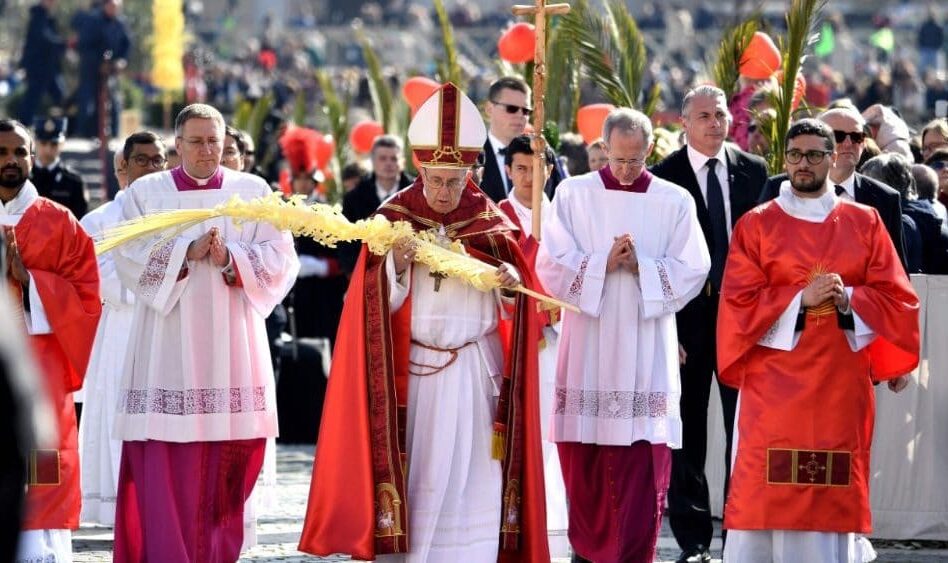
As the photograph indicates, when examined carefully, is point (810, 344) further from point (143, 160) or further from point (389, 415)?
point (143, 160)

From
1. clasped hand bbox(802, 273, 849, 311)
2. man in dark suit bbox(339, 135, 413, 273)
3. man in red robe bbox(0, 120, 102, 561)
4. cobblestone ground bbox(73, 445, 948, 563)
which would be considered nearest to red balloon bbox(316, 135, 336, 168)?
man in dark suit bbox(339, 135, 413, 273)

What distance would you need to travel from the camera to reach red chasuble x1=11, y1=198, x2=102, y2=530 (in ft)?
27.8

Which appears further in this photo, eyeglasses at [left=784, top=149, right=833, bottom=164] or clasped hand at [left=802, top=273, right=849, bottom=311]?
eyeglasses at [left=784, top=149, right=833, bottom=164]

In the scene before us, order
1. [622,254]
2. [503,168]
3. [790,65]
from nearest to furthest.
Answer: [622,254]
[503,168]
[790,65]

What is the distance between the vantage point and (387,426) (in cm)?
847

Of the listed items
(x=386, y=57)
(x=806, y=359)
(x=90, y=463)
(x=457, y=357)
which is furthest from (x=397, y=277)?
(x=386, y=57)

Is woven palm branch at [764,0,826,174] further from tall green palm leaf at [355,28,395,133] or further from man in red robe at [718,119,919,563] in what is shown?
tall green palm leaf at [355,28,395,133]

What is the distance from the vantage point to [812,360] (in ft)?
28.1

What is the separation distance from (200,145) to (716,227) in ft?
8.37

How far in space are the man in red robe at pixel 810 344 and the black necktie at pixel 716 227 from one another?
1.24m

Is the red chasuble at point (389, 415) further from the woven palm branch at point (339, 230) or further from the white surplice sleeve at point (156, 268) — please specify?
the white surplice sleeve at point (156, 268)

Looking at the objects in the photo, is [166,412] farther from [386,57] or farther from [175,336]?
[386,57]

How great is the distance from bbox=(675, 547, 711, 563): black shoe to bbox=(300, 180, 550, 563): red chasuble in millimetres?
1419

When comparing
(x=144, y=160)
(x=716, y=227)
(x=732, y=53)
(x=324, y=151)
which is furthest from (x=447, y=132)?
(x=324, y=151)
